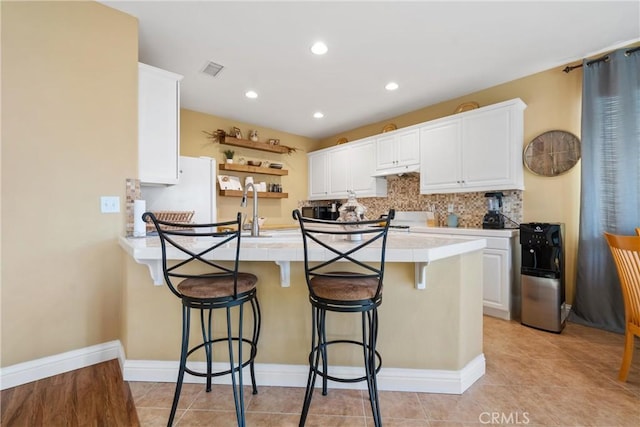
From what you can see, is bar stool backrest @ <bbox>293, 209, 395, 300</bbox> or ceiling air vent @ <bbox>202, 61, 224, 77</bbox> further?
ceiling air vent @ <bbox>202, 61, 224, 77</bbox>

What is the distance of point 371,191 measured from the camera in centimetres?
452

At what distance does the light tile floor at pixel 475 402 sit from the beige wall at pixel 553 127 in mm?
1384

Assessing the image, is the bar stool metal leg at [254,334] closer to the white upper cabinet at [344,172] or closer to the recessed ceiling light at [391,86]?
the recessed ceiling light at [391,86]

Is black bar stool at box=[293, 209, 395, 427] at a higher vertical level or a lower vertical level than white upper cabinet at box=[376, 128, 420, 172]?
lower

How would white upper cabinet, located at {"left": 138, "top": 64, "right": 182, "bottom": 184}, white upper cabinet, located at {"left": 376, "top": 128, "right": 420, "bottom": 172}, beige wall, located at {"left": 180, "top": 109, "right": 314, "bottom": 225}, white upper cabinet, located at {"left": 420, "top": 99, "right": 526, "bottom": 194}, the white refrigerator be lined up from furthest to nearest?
1. beige wall, located at {"left": 180, "top": 109, "right": 314, "bottom": 225}
2. white upper cabinet, located at {"left": 376, "top": 128, "right": 420, "bottom": 172}
3. white upper cabinet, located at {"left": 420, "top": 99, "right": 526, "bottom": 194}
4. the white refrigerator
5. white upper cabinet, located at {"left": 138, "top": 64, "right": 182, "bottom": 184}

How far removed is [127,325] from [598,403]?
2.91 metres

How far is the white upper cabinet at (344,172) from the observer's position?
4.52 metres

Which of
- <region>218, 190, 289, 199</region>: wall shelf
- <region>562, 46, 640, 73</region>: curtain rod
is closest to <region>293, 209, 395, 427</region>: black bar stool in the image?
<region>562, 46, 640, 73</region>: curtain rod

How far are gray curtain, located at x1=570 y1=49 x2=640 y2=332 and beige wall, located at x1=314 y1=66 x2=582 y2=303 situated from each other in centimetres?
17

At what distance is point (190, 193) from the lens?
3.06 meters

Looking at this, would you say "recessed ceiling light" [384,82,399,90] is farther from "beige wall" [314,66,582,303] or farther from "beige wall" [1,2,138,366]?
"beige wall" [1,2,138,366]

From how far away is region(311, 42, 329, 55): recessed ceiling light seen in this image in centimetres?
251

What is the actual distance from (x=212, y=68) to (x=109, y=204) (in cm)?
176

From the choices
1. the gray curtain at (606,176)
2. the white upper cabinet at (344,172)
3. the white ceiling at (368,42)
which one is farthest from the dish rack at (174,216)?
the gray curtain at (606,176)
